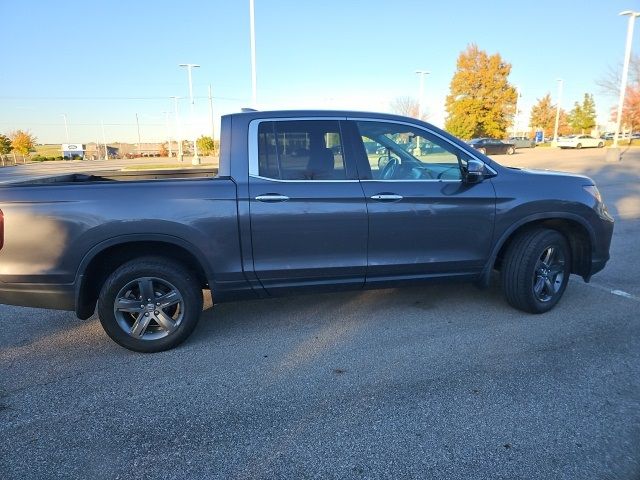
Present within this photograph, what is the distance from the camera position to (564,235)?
14.2 feet

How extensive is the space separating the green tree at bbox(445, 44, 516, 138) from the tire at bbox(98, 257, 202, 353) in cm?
4828

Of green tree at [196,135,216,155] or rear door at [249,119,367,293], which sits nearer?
rear door at [249,119,367,293]

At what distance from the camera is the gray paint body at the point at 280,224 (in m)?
Result: 3.22

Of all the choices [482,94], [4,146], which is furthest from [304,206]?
[4,146]

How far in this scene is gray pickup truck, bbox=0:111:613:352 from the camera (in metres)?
3.25

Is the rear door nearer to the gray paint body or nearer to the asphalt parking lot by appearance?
the gray paint body

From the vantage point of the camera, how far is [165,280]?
345cm

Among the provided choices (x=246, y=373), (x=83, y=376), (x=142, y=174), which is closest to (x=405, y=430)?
(x=246, y=373)

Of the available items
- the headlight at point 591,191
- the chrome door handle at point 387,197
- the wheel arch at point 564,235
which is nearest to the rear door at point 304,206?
the chrome door handle at point 387,197

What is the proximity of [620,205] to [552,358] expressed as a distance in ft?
29.6

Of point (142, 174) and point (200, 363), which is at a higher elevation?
point (142, 174)

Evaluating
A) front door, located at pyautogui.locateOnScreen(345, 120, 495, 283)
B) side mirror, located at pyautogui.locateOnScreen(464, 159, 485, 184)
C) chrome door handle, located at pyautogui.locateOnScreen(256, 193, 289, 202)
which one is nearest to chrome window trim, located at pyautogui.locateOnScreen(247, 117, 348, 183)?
chrome door handle, located at pyautogui.locateOnScreen(256, 193, 289, 202)

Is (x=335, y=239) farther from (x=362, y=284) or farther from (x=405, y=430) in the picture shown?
(x=405, y=430)

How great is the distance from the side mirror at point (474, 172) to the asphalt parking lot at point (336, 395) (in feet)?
4.23
